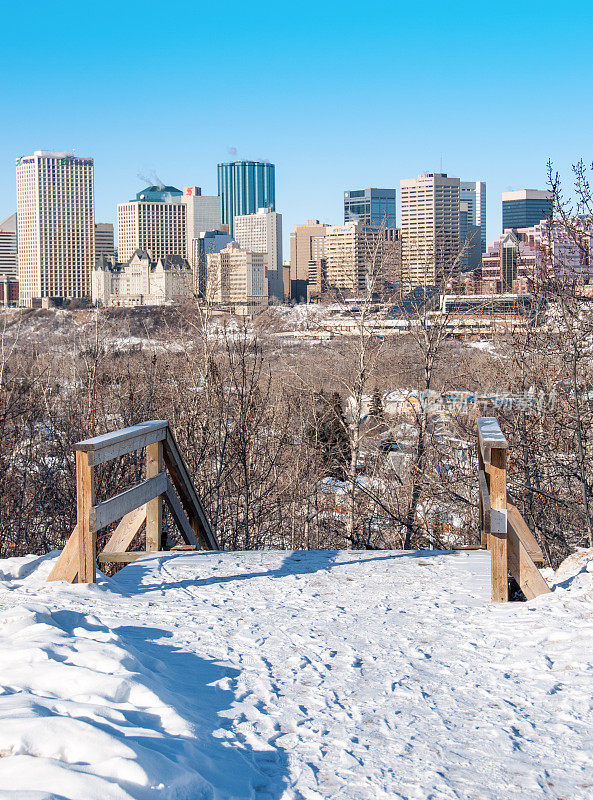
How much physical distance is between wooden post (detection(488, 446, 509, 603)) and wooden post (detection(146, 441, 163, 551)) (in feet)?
9.45

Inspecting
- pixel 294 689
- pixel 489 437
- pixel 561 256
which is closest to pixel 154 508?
pixel 489 437

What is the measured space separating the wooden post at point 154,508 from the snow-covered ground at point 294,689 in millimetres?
1149

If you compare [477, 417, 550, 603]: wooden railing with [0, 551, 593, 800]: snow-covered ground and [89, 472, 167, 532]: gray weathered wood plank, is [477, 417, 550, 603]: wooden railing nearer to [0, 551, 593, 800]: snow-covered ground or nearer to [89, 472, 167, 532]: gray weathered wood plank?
[0, 551, 593, 800]: snow-covered ground

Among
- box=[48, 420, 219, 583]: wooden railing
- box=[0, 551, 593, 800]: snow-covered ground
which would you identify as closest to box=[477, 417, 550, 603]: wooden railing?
box=[0, 551, 593, 800]: snow-covered ground

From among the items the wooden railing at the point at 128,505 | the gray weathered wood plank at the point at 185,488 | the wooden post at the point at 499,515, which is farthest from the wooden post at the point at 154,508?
the wooden post at the point at 499,515

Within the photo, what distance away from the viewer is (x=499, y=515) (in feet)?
15.4

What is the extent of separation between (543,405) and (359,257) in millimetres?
14802

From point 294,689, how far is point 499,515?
68.4 inches

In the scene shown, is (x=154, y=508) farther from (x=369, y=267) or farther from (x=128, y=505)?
(x=369, y=267)

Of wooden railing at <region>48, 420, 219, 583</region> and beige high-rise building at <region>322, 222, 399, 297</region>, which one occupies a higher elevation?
beige high-rise building at <region>322, 222, 399, 297</region>

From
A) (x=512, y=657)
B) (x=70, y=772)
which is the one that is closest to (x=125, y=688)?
(x=70, y=772)

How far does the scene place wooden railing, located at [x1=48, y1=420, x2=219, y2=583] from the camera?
492 centimetres

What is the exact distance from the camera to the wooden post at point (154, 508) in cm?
655

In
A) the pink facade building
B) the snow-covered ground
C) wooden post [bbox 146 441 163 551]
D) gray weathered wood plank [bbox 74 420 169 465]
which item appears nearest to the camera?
the snow-covered ground
